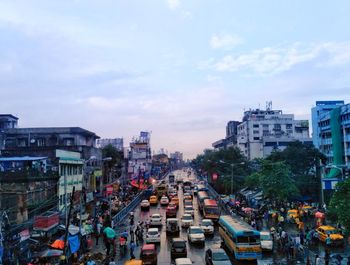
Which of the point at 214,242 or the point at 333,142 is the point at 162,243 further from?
the point at 333,142

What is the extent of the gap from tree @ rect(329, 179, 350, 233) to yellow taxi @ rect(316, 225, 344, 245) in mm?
4340

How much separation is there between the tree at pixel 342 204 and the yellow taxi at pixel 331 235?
14.2ft

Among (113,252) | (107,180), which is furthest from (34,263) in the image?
(107,180)

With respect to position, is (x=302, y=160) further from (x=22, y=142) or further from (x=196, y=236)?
(x=22, y=142)

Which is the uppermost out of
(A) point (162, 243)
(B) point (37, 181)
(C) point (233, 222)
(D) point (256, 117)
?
(D) point (256, 117)

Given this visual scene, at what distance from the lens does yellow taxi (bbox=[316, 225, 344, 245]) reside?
3469 cm

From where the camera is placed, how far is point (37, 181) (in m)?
40.8

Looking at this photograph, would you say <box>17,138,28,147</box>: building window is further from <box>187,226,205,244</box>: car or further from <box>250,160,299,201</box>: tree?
<box>187,226,205,244</box>: car

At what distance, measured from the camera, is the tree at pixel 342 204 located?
96.8 feet

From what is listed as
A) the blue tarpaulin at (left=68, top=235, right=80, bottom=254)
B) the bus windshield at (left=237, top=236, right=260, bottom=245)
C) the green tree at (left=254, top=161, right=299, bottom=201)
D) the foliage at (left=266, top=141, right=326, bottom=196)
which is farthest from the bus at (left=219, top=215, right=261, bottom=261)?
the foliage at (left=266, top=141, right=326, bottom=196)

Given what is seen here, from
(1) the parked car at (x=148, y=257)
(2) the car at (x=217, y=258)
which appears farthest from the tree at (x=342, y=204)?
(1) the parked car at (x=148, y=257)

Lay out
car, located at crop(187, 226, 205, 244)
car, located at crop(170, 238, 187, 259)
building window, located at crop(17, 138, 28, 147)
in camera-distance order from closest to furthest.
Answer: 1. car, located at crop(170, 238, 187, 259)
2. car, located at crop(187, 226, 205, 244)
3. building window, located at crop(17, 138, 28, 147)

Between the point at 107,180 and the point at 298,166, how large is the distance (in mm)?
44505

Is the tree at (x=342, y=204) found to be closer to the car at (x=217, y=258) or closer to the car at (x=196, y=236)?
the car at (x=217, y=258)
